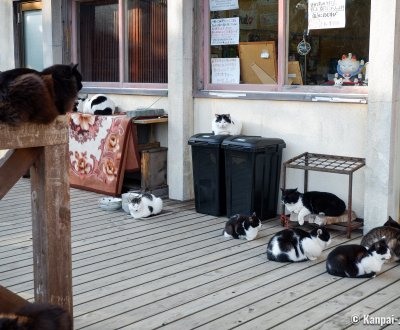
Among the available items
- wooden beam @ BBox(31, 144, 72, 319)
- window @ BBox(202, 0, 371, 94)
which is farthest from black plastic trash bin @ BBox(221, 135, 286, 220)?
wooden beam @ BBox(31, 144, 72, 319)

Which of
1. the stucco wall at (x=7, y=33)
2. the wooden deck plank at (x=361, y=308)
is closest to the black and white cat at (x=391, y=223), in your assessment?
the wooden deck plank at (x=361, y=308)

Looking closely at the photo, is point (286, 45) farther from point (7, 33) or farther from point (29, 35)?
point (7, 33)

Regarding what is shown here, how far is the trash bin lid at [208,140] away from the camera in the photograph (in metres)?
5.92

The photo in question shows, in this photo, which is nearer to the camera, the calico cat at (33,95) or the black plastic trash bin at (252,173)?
the calico cat at (33,95)

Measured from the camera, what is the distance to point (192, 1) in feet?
21.7

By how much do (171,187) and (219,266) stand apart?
8.03 feet

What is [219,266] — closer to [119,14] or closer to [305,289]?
[305,289]

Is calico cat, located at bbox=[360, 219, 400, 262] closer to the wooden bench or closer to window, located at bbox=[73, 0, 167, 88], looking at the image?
the wooden bench

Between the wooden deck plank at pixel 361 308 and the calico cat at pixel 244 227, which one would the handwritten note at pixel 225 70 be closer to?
the calico cat at pixel 244 227

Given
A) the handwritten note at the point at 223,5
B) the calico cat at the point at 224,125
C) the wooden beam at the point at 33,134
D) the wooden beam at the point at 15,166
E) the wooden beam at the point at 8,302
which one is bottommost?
the wooden beam at the point at 8,302

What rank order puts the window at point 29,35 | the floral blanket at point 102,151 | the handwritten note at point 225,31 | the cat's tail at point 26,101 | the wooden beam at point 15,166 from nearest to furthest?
the cat's tail at point 26,101 → the wooden beam at point 15,166 → the handwritten note at point 225,31 → the floral blanket at point 102,151 → the window at point 29,35

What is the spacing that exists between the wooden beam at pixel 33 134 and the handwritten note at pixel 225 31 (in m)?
3.94

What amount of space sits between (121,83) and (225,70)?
1671mm

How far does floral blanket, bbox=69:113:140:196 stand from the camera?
6773 mm
